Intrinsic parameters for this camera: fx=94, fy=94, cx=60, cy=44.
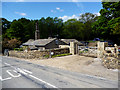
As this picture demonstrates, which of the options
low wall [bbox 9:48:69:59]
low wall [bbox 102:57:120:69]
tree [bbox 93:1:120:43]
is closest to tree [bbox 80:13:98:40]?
tree [bbox 93:1:120:43]

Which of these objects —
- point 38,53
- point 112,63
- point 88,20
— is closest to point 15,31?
point 38,53

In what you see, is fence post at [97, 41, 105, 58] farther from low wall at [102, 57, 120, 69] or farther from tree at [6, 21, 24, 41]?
tree at [6, 21, 24, 41]

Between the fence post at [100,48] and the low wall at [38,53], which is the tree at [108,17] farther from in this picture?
the low wall at [38,53]

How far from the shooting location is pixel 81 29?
48000 mm

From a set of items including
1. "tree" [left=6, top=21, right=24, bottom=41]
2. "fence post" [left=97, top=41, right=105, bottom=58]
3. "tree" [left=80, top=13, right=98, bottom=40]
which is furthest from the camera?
"tree" [left=80, top=13, right=98, bottom=40]

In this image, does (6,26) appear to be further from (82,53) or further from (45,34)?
(82,53)

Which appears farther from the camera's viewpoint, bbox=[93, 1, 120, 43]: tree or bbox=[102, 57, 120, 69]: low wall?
bbox=[93, 1, 120, 43]: tree

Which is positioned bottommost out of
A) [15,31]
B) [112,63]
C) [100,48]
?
[112,63]

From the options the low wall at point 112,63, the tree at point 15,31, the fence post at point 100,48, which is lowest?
the low wall at point 112,63

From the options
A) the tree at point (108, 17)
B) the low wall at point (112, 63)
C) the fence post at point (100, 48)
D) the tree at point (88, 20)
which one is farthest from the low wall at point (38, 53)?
the tree at point (88, 20)

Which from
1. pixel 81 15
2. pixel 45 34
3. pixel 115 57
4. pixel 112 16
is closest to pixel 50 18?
pixel 45 34

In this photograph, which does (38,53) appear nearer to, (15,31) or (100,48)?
(100,48)

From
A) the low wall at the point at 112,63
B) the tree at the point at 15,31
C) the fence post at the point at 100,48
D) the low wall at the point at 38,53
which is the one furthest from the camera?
the tree at the point at 15,31

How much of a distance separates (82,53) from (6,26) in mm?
51572
